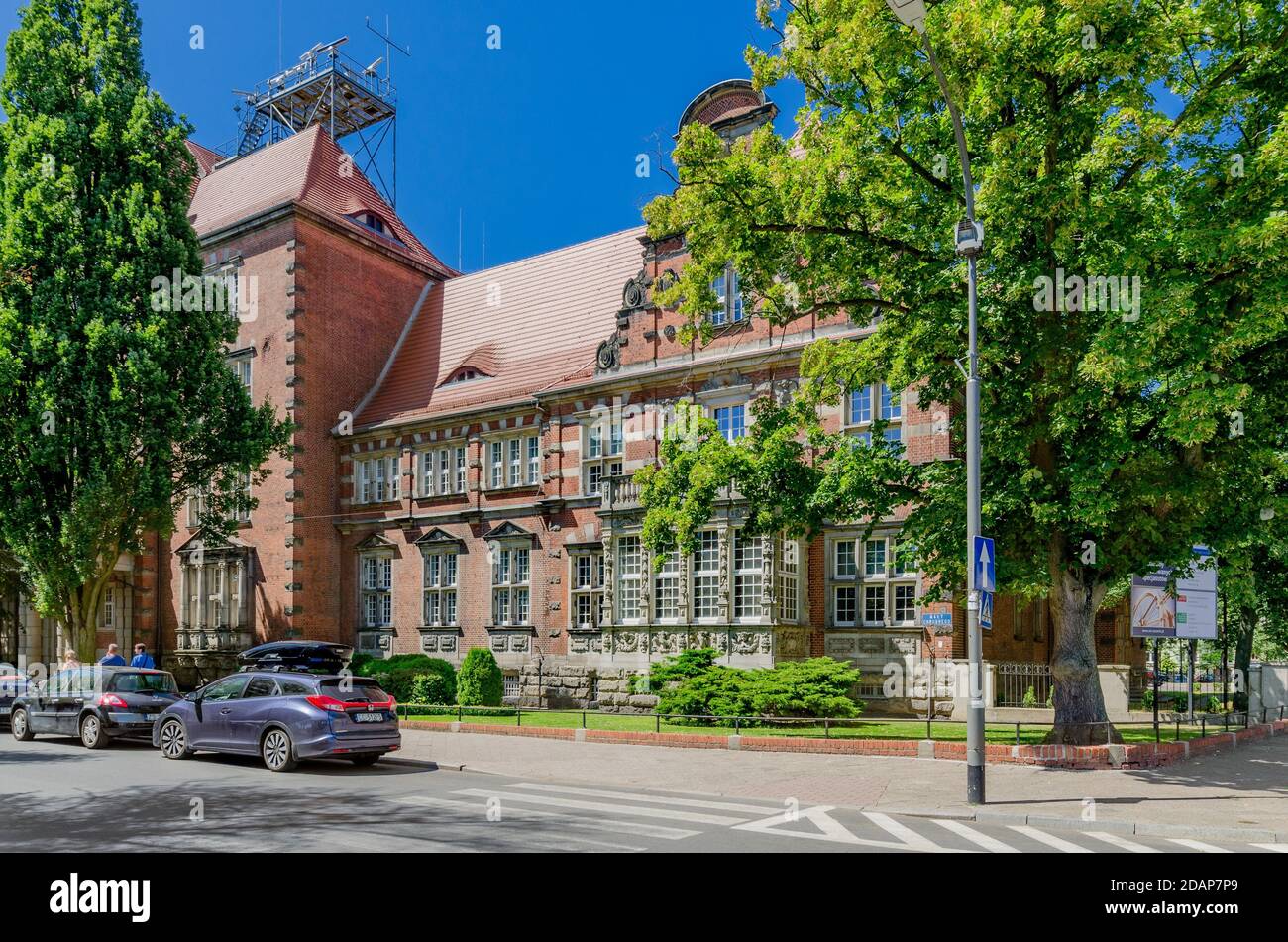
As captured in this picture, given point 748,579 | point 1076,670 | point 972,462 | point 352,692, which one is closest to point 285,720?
point 352,692

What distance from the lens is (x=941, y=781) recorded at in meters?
15.3

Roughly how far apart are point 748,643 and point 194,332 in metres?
18.7

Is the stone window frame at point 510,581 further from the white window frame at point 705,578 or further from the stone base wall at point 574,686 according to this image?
the white window frame at point 705,578

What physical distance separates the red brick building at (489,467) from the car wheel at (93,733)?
1504 cm

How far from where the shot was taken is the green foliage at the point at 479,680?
103 feet

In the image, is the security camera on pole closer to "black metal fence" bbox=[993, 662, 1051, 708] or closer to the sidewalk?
the sidewalk

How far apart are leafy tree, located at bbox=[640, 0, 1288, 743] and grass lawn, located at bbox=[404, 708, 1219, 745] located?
2.99 m

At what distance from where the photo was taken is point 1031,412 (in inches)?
689

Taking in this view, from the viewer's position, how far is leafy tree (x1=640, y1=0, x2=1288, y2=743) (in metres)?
15.3

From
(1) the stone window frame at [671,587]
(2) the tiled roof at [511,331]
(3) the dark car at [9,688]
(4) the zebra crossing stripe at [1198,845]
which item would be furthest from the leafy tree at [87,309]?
(4) the zebra crossing stripe at [1198,845]

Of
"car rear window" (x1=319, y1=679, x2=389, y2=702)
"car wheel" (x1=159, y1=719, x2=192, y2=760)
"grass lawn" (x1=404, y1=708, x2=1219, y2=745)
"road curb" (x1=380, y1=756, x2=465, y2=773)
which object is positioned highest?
"car rear window" (x1=319, y1=679, x2=389, y2=702)

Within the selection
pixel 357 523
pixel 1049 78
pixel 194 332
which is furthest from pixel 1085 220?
pixel 357 523

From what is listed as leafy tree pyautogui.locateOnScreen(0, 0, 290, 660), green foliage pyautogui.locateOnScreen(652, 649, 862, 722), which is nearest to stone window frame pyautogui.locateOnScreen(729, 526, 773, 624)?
green foliage pyautogui.locateOnScreen(652, 649, 862, 722)

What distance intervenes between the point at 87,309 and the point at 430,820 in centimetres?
2248
